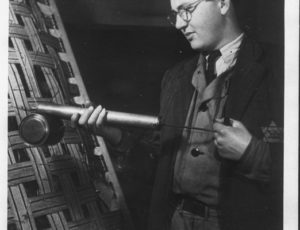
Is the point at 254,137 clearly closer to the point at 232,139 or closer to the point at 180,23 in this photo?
the point at 232,139

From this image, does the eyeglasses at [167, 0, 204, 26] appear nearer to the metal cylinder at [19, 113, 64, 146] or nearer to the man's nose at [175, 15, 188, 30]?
the man's nose at [175, 15, 188, 30]

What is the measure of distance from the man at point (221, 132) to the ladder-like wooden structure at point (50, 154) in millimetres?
112

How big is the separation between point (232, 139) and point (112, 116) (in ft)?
0.75

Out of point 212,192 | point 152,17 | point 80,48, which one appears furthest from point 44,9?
point 212,192

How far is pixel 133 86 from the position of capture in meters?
0.78

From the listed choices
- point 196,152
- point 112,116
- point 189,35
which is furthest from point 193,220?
point 189,35

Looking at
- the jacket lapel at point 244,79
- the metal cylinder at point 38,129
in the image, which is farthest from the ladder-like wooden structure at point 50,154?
the jacket lapel at point 244,79

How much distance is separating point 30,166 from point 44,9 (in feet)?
1.15

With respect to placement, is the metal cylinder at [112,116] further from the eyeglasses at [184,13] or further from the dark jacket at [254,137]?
the eyeglasses at [184,13]

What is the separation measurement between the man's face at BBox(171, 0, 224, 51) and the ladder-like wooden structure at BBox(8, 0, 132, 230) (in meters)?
0.26

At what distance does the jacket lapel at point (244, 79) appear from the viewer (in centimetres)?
70

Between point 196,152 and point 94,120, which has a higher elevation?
point 94,120

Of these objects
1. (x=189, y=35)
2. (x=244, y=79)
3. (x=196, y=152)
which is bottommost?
(x=196, y=152)

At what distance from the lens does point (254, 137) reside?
698 mm
